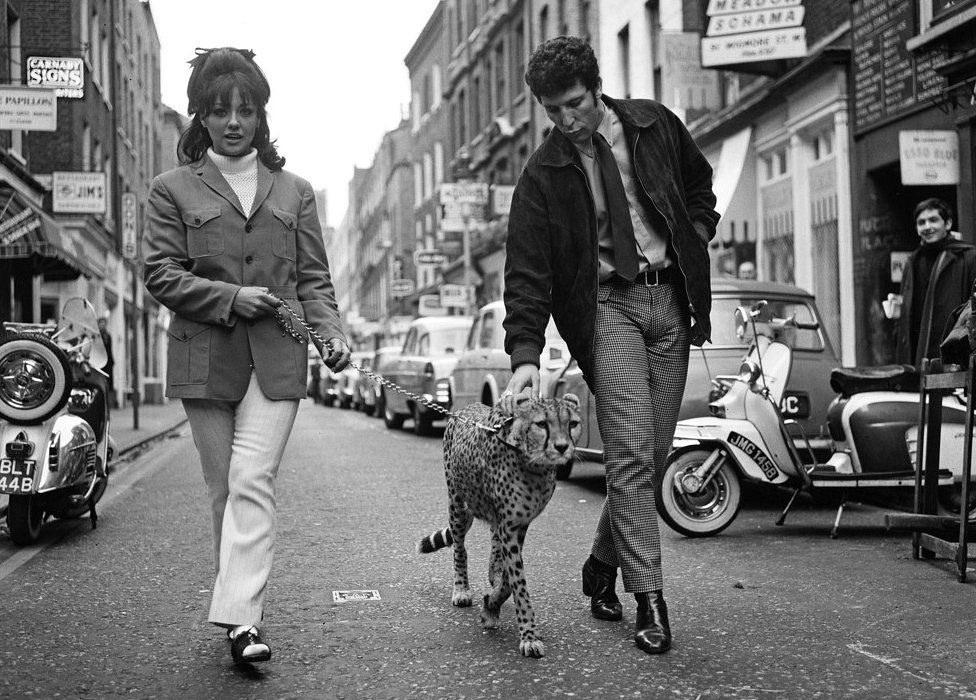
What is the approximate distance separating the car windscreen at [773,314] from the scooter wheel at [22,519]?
5346 millimetres

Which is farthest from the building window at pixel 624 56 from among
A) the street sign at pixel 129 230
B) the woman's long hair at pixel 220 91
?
the woman's long hair at pixel 220 91

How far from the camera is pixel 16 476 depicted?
7.08 m

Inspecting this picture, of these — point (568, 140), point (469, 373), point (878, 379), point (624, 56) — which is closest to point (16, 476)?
point (568, 140)

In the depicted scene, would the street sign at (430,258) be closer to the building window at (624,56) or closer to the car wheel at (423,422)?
the building window at (624,56)

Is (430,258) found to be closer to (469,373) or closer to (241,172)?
(469,373)

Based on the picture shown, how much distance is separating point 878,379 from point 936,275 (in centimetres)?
106

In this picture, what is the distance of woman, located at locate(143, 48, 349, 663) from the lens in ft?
13.7

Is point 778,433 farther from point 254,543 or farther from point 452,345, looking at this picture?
point 452,345

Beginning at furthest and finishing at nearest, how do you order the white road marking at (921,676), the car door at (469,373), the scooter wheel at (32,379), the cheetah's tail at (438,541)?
the car door at (469,373), the scooter wheel at (32,379), the cheetah's tail at (438,541), the white road marking at (921,676)

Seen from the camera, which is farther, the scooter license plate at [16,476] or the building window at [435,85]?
the building window at [435,85]

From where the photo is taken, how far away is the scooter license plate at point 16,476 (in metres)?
7.07

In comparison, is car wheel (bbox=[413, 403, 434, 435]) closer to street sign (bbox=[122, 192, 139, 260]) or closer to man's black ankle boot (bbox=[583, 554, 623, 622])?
street sign (bbox=[122, 192, 139, 260])

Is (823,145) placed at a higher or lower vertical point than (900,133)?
higher

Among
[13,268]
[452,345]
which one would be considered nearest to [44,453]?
[452,345]
